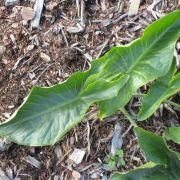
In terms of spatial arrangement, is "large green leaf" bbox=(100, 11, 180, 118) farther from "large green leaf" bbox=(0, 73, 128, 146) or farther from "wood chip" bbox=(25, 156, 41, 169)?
"wood chip" bbox=(25, 156, 41, 169)

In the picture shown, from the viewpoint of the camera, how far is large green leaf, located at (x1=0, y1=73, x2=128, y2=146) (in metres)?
1.58

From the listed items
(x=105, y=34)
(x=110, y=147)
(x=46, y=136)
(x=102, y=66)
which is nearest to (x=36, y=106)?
(x=46, y=136)

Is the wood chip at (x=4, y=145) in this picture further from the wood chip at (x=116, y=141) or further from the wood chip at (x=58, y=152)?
the wood chip at (x=116, y=141)

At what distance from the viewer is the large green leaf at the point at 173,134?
169cm

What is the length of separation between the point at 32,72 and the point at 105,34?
335 mm

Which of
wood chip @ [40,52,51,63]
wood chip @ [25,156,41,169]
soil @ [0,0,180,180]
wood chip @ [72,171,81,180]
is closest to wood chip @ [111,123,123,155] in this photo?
soil @ [0,0,180,180]

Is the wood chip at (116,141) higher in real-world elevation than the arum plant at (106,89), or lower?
lower

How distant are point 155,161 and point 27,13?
0.88 meters

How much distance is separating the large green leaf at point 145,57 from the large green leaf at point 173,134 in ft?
0.62

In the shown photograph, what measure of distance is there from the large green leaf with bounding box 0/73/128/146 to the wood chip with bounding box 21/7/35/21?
575 mm

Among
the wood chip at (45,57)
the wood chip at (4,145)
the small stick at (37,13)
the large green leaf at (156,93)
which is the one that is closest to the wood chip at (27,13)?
the small stick at (37,13)

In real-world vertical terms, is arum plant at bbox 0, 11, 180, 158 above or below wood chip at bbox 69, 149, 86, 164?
above

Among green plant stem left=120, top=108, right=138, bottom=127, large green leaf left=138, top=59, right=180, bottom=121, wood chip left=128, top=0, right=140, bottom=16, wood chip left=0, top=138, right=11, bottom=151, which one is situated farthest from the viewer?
wood chip left=128, top=0, right=140, bottom=16

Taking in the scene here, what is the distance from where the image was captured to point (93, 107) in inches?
76.9
